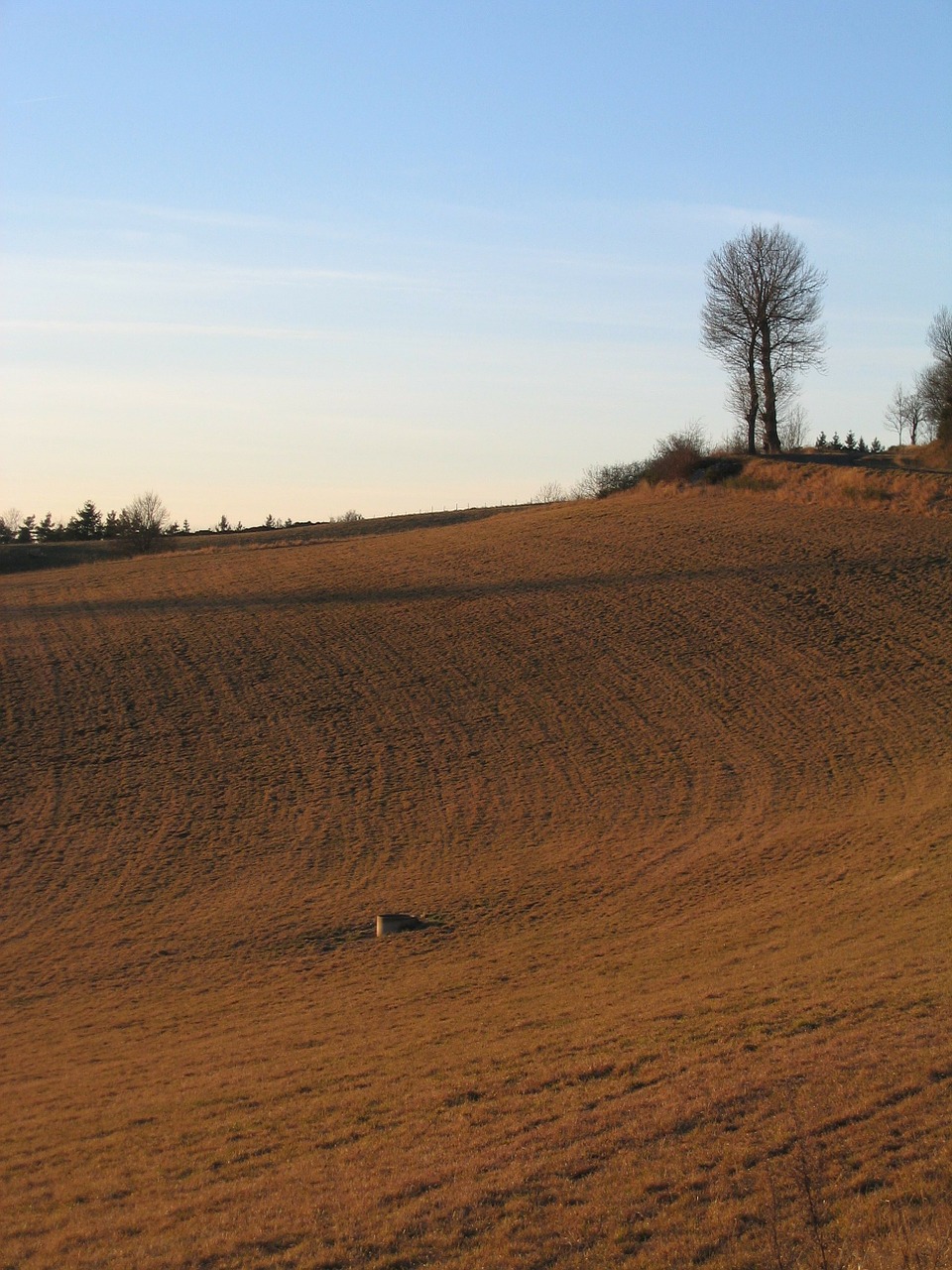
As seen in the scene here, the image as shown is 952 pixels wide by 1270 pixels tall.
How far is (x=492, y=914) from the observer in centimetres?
1797

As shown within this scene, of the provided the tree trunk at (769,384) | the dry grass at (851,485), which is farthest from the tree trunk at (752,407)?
the dry grass at (851,485)

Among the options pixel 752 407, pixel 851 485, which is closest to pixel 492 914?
pixel 851 485

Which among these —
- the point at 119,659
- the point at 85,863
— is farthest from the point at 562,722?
the point at 119,659

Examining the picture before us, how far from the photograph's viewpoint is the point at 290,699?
31.6 meters

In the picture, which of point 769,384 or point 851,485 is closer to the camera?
point 851,485

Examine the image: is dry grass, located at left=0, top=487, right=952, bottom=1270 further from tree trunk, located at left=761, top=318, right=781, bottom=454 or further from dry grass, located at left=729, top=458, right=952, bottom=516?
tree trunk, located at left=761, top=318, right=781, bottom=454

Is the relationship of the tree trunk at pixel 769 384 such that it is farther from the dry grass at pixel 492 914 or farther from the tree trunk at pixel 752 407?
the dry grass at pixel 492 914

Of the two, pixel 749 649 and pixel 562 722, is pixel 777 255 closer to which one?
pixel 749 649

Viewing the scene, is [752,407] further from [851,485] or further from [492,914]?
[492,914]

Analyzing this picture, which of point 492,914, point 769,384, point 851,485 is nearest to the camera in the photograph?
point 492,914

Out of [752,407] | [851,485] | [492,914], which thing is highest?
[752,407]

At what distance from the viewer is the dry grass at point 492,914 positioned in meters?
7.02

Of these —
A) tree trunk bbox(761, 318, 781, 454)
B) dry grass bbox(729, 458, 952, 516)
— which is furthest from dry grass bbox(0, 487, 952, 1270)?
tree trunk bbox(761, 318, 781, 454)

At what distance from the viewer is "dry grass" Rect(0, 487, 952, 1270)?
23.0 ft
